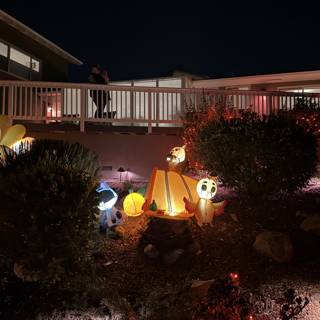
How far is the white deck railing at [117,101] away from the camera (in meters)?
10.6

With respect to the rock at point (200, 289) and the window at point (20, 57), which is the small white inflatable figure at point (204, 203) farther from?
the window at point (20, 57)

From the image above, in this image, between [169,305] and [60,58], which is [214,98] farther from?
[60,58]

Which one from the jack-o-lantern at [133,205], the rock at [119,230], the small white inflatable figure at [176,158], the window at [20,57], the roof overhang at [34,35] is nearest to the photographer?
the rock at [119,230]

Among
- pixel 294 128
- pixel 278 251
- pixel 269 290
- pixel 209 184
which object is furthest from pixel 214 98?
pixel 269 290

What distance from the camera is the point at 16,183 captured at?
4531 mm

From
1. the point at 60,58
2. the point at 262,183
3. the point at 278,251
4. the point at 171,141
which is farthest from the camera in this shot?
the point at 60,58

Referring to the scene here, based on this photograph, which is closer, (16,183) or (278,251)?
(16,183)

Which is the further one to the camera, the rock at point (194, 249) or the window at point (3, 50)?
the window at point (3, 50)

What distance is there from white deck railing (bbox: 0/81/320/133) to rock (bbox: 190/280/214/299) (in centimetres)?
608

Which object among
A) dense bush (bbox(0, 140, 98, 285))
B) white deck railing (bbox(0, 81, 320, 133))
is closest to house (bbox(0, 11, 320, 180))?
white deck railing (bbox(0, 81, 320, 133))

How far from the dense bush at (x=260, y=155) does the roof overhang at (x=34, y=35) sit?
1001 cm

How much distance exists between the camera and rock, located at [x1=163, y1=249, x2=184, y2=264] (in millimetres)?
5379

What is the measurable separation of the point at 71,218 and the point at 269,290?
2166mm

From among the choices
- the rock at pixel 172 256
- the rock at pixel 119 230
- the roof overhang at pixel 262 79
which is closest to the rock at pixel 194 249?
the rock at pixel 172 256
